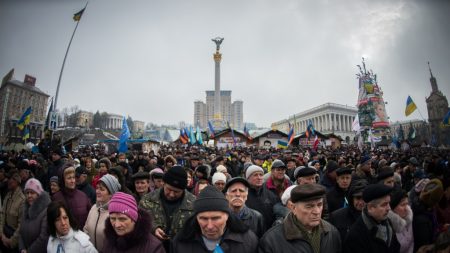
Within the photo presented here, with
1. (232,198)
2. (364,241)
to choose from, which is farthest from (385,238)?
(232,198)

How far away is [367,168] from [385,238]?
4.36 metres

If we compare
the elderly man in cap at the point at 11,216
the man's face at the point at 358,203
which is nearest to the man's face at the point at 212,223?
the man's face at the point at 358,203

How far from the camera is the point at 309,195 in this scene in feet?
6.54

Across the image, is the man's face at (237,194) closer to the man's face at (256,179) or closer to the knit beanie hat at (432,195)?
the man's face at (256,179)

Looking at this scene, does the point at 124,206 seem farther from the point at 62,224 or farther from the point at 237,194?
the point at 237,194

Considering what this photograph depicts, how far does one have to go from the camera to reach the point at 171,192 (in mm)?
2826

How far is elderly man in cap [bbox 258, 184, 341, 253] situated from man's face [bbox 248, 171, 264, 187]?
6.03 ft

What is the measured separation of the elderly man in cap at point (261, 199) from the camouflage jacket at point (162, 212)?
3.95 feet

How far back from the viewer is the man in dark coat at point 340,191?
13.0ft

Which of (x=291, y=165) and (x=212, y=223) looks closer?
(x=212, y=223)

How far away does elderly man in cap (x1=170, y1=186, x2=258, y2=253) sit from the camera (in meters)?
1.88

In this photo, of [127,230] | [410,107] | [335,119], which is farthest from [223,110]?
[127,230]

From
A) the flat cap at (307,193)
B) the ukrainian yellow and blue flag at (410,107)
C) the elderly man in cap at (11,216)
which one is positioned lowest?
the elderly man in cap at (11,216)

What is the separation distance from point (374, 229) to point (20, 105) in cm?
6371
